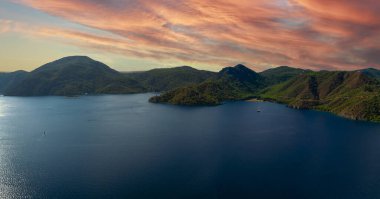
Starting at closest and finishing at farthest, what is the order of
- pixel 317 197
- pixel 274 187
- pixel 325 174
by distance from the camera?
pixel 317 197 → pixel 274 187 → pixel 325 174

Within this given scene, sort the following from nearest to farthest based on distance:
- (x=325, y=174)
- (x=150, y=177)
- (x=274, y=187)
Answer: (x=274, y=187) → (x=150, y=177) → (x=325, y=174)

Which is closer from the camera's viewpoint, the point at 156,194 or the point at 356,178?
the point at 156,194

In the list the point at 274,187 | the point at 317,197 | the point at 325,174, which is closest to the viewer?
the point at 317,197

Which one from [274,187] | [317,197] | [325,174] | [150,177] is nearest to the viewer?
[317,197]

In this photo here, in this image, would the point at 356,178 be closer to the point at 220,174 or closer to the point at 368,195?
the point at 368,195

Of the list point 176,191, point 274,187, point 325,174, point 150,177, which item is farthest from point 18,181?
point 325,174

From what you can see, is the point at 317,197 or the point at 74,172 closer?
the point at 317,197

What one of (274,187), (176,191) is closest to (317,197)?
(274,187)

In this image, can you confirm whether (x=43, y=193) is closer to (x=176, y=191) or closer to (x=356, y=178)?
(x=176, y=191)
